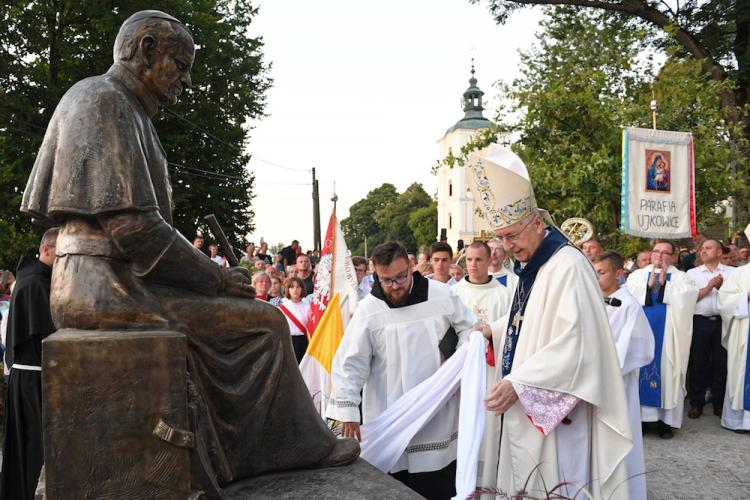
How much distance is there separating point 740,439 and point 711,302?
73.0 inches

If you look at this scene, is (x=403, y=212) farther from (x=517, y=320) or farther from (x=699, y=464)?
(x=517, y=320)

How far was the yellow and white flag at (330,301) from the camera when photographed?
593 centimetres

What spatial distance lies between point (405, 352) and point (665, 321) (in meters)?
4.79

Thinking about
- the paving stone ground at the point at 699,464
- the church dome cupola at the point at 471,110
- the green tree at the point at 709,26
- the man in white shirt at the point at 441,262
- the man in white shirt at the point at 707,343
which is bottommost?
the paving stone ground at the point at 699,464

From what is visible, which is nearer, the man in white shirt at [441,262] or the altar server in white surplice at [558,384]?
the altar server in white surplice at [558,384]

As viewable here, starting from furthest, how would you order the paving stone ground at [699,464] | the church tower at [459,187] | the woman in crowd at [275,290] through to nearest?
the church tower at [459,187] < the woman in crowd at [275,290] < the paving stone ground at [699,464]

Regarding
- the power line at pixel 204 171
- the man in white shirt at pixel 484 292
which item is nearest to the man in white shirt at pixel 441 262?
the man in white shirt at pixel 484 292

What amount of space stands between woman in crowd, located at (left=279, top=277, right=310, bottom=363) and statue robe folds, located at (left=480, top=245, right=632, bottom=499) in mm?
4504

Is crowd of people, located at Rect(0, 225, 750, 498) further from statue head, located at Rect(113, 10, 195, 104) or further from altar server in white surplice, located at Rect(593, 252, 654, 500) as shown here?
statue head, located at Rect(113, 10, 195, 104)

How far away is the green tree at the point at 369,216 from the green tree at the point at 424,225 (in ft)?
30.2

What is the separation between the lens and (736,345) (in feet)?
26.8

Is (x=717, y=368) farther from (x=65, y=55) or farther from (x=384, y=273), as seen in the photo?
(x=65, y=55)

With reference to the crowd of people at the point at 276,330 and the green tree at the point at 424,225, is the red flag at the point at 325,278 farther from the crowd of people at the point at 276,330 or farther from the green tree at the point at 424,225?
the green tree at the point at 424,225

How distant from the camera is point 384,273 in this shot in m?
4.26
